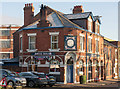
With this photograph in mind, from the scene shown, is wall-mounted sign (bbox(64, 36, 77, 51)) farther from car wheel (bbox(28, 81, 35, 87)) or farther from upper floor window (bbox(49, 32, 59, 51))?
car wheel (bbox(28, 81, 35, 87))

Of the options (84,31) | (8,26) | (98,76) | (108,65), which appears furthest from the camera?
(8,26)

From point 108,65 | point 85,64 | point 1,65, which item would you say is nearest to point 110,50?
point 108,65

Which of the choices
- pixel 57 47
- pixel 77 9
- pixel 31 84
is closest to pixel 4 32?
pixel 77 9

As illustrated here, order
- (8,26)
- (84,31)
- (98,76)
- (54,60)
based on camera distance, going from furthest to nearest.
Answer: (8,26) → (98,76) → (84,31) → (54,60)

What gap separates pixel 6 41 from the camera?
217 feet

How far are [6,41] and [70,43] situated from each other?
3684 centimetres

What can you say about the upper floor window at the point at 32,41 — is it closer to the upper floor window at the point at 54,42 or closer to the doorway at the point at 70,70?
the upper floor window at the point at 54,42

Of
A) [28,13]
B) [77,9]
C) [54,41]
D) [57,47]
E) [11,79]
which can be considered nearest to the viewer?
[11,79]

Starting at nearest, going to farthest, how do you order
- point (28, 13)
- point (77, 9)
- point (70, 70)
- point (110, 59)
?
point (70, 70), point (28, 13), point (77, 9), point (110, 59)

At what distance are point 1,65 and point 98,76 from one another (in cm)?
1579

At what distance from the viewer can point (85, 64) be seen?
35688mm

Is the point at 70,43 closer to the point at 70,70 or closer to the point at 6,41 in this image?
the point at 70,70

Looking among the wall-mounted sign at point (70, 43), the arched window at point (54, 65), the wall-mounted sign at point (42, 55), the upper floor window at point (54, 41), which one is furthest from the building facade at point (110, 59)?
the wall-mounted sign at point (42, 55)

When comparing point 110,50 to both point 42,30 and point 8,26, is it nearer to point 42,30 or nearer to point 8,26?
point 42,30
